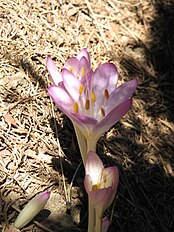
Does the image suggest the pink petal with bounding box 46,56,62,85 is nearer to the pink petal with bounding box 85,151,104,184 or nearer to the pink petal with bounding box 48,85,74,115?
the pink petal with bounding box 48,85,74,115

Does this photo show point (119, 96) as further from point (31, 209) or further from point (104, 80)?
point (31, 209)

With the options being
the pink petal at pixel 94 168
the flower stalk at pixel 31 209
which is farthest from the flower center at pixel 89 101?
the flower stalk at pixel 31 209

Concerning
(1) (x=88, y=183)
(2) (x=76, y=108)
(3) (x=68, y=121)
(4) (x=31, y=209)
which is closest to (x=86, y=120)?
(2) (x=76, y=108)

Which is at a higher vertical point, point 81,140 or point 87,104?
point 87,104

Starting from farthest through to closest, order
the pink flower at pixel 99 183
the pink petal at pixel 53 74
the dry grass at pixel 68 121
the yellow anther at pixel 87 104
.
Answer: the dry grass at pixel 68 121
the pink petal at pixel 53 74
the yellow anther at pixel 87 104
the pink flower at pixel 99 183

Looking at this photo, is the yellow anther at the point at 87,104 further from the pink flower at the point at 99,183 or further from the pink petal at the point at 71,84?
the pink flower at the point at 99,183

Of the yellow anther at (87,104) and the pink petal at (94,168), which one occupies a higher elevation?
the yellow anther at (87,104)
